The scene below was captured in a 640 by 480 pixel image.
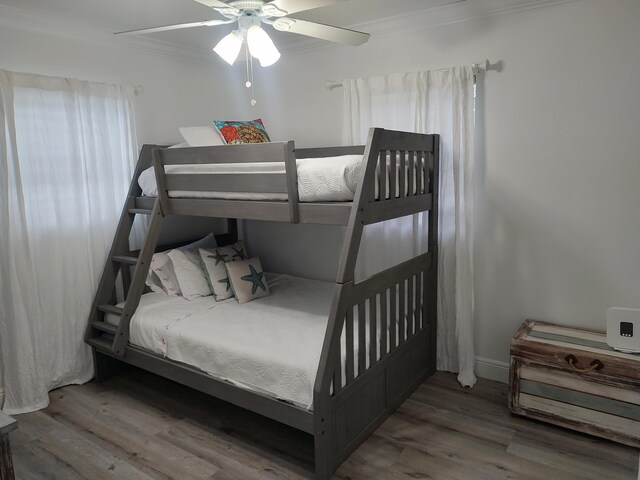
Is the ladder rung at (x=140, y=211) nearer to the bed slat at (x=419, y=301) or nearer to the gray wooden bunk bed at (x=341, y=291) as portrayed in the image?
the gray wooden bunk bed at (x=341, y=291)

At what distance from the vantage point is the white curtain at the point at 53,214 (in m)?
2.73

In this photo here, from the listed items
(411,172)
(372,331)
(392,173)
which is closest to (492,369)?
(372,331)

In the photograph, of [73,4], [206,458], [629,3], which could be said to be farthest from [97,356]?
[629,3]

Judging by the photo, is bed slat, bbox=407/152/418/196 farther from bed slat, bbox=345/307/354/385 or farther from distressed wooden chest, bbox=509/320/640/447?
distressed wooden chest, bbox=509/320/640/447

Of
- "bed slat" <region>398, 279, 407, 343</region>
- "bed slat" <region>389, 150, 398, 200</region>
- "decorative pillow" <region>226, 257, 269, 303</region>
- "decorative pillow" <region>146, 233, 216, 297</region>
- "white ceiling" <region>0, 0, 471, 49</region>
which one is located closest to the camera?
"bed slat" <region>389, 150, 398, 200</region>

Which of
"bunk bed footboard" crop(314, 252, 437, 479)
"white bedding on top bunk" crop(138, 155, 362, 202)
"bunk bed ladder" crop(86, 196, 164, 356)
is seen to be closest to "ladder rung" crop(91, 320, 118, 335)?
"bunk bed ladder" crop(86, 196, 164, 356)

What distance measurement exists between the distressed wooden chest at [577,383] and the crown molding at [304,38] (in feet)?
6.06

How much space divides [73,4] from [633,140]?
10.3ft

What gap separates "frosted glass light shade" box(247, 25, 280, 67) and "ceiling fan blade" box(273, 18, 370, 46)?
0.08 meters

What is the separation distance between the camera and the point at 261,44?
202 centimetres

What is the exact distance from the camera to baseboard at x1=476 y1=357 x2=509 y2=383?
2.99m

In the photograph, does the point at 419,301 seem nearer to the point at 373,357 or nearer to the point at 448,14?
the point at 373,357

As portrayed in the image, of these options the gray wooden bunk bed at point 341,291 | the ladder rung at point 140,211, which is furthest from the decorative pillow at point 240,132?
the ladder rung at point 140,211

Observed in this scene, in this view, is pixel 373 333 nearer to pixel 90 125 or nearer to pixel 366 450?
pixel 366 450
